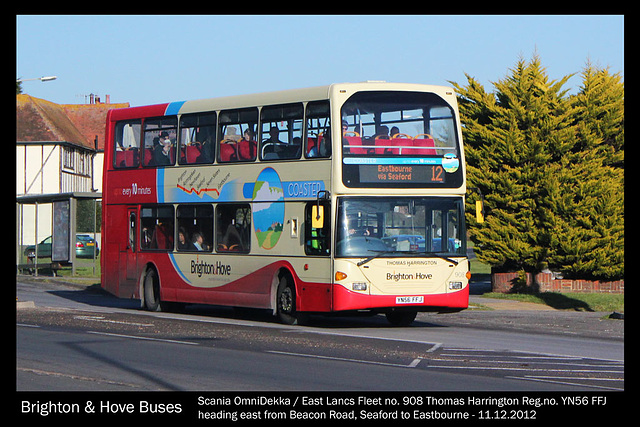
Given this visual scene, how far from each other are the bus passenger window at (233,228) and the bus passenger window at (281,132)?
4.35 ft

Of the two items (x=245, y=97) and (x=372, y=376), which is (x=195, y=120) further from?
(x=372, y=376)

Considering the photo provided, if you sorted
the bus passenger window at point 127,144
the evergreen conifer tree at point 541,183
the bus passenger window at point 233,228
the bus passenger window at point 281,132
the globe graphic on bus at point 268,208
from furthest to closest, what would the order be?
1. the evergreen conifer tree at point 541,183
2. the bus passenger window at point 127,144
3. the bus passenger window at point 233,228
4. the globe graphic on bus at point 268,208
5. the bus passenger window at point 281,132

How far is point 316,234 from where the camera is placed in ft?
59.3

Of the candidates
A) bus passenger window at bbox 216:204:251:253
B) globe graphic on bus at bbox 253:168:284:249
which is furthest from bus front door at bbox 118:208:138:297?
globe graphic on bus at bbox 253:168:284:249

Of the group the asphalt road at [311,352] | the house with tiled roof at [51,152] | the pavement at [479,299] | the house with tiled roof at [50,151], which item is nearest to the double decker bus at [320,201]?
the asphalt road at [311,352]

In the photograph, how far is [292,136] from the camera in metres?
18.6

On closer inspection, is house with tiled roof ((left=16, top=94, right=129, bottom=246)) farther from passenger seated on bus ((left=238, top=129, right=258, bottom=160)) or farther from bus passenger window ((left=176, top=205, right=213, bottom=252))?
passenger seated on bus ((left=238, top=129, right=258, bottom=160))

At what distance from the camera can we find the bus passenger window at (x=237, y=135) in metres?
19.6

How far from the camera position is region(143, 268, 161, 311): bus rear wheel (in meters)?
22.6

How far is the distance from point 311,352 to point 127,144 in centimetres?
1055

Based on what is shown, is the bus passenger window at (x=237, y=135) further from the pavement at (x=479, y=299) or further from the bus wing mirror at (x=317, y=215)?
the pavement at (x=479, y=299)

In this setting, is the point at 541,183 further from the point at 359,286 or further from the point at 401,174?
the point at 359,286

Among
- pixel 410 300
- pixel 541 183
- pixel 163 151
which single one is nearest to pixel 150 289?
pixel 163 151

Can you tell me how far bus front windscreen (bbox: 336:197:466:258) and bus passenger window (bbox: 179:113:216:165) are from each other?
14.0ft
